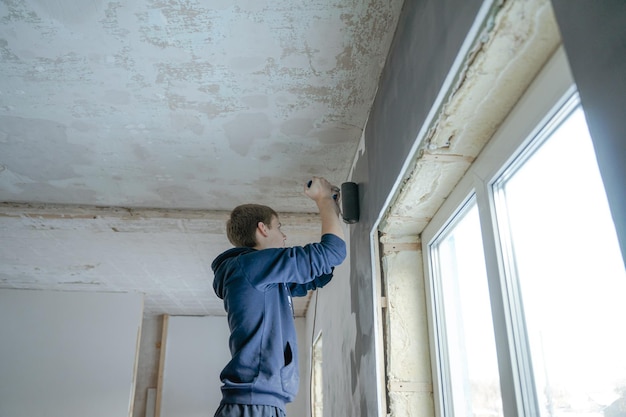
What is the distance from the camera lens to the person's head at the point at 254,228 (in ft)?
7.00

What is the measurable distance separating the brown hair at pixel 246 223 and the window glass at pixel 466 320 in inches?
28.9

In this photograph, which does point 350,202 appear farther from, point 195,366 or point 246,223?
point 195,366

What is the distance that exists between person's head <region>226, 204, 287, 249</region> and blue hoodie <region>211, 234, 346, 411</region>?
0.72 ft

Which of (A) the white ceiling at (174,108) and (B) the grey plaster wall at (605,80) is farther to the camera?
(A) the white ceiling at (174,108)

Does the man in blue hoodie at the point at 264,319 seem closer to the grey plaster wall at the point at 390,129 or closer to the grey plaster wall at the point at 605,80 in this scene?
the grey plaster wall at the point at 390,129

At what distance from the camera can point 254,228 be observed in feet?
7.00

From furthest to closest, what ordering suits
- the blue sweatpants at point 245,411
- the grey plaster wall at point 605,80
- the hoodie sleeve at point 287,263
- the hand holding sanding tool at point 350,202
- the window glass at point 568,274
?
the hand holding sanding tool at point 350,202, the hoodie sleeve at point 287,263, the blue sweatpants at point 245,411, the window glass at point 568,274, the grey plaster wall at point 605,80

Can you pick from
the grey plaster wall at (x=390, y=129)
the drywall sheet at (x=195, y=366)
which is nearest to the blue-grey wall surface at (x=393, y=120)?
the grey plaster wall at (x=390, y=129)

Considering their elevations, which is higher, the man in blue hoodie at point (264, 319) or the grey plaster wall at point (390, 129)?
the grey plaster wall at point (390, 129)

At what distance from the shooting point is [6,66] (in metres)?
2.09

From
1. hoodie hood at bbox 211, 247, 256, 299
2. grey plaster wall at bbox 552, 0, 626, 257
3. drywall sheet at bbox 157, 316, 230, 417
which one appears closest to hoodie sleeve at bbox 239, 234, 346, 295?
hoodie hood at bbox 211, 247, 256, 299

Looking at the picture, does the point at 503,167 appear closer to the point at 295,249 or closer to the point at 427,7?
the point at 427,7

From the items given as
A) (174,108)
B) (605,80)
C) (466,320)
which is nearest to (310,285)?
(466,320)

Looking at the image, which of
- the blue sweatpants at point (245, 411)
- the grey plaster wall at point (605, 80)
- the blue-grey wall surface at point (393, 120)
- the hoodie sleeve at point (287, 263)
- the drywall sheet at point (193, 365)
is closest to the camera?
the grey plaster wall at point (605, 80)
